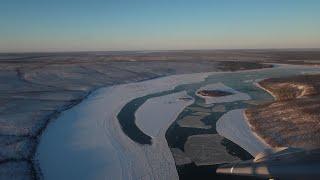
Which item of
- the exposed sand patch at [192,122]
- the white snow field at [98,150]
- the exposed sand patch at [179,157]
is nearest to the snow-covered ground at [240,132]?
the exposed sand patch at [192,122]

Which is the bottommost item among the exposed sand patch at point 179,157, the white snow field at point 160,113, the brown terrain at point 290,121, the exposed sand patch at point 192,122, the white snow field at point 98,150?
the white snow field at point 160,113

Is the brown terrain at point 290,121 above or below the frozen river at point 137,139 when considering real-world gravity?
above

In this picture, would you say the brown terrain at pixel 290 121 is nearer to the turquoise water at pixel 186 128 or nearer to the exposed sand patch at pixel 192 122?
the turquoise water at pixel 186 128

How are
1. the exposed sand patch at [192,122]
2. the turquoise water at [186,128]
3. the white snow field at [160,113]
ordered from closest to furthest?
the turquoise water at [186,128] < the white snow field at [160,113] < the exposed sand patch at [192,122]

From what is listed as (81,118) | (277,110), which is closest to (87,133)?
(81,118)

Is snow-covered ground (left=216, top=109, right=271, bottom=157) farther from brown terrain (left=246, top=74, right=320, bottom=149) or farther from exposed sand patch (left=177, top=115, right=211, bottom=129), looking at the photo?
exposed sand patch (left=177, top=115, right=211, bottom=129)

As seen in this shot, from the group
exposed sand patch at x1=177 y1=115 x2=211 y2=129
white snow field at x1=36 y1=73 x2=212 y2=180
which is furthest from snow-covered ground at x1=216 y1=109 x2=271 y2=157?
white snow field at x1=36 y1=73 x2=212 y2=180
